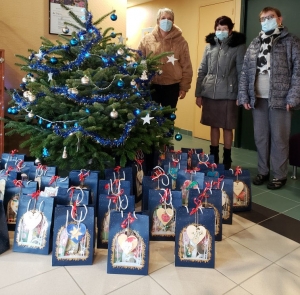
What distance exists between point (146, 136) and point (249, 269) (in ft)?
3.36

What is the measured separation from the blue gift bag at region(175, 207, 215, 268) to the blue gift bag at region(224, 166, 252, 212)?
0.67 metres

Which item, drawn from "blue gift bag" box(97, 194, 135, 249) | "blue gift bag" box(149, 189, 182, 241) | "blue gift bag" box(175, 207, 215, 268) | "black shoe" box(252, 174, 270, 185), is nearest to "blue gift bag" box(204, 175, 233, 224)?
"blue gift bag" box(149, 189, 182, 241)

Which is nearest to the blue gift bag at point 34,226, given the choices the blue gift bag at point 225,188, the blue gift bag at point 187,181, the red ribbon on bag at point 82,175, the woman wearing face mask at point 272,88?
the red ribbon on bag at point 82,175

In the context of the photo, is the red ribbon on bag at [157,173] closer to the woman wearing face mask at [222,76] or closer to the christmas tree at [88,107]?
the christmas tree at [88,107]

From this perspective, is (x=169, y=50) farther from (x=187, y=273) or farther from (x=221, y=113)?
(x=187, y=273)

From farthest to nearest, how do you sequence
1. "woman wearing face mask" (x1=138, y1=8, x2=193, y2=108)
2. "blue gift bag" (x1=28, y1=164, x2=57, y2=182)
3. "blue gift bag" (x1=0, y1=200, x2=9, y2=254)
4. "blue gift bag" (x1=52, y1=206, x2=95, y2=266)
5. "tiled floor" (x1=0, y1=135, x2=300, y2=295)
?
1. "woman wearing face mask" (x1=138, y1=8, x2=193, y2=108)
2. "blue gift bag" (x1=28, y1=164, x2=57, y2=182)
3. "blue gift bag" (x1=0, y1=200, x2=9, y2=254)
4. "blue gift bag" (x1=52, y1=206, x2=95, y2=266)
5. "tiled floor" (x1=0, y1=135, x2=300, y2=295)

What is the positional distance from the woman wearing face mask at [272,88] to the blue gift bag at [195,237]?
4.37 ft

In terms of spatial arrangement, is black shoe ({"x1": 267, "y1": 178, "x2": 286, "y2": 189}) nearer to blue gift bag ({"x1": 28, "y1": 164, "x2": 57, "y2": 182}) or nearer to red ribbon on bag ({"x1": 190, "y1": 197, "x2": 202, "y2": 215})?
red ribbon on bag ({"x1": 190, "y1": 197, "x2": 202, "y2": 215})

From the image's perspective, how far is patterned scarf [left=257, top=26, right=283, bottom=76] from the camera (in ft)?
8.16

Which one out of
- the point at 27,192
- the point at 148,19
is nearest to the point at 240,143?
the point at 148,19

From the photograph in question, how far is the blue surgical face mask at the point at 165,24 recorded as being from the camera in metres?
2.73

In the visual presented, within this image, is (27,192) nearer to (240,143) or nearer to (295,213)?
(295,213)

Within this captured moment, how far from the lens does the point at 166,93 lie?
2.89m

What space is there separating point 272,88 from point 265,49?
310 mm
